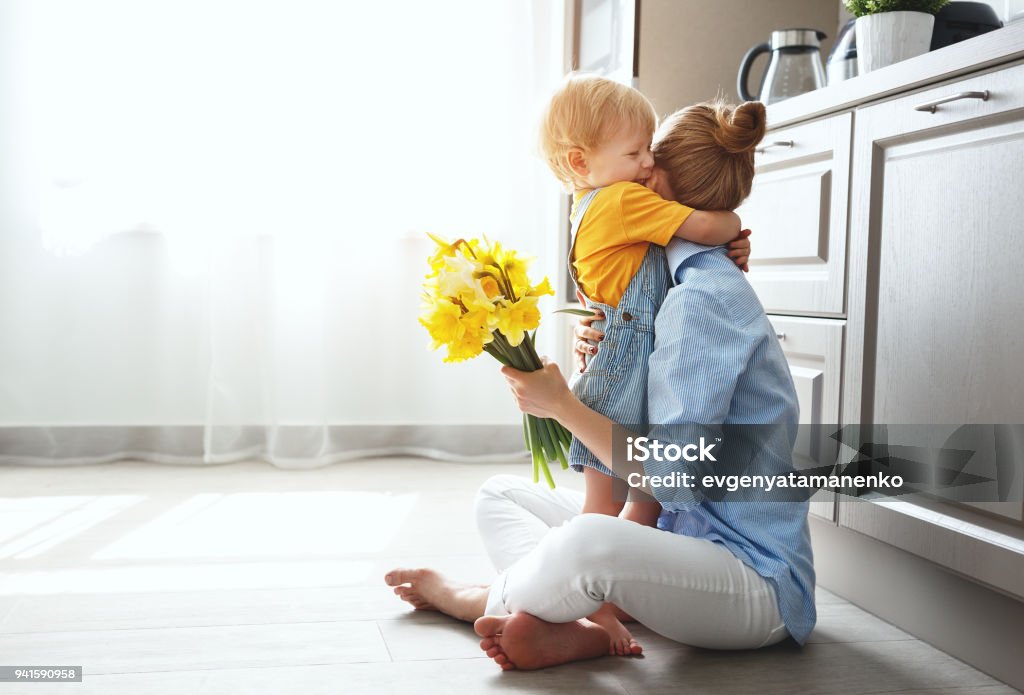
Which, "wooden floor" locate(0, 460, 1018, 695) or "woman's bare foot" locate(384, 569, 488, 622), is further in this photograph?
"woman's bare foot" locate(384, 569, 488, 622)

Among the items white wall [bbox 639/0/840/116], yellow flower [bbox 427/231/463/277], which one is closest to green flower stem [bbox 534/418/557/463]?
yellow flower [bbox 427/231/463/277]

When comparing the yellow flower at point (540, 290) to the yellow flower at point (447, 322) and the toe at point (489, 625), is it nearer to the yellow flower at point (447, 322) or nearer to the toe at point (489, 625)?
the yellow flower at point (447, 322)

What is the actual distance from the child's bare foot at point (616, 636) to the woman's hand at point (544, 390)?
0.30 m

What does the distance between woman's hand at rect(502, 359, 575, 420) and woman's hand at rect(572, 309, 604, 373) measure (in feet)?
0.32

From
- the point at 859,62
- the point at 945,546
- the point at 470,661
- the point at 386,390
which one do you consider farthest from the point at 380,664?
the point at 386,390

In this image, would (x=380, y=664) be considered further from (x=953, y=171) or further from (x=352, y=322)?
(x=352, y=322)

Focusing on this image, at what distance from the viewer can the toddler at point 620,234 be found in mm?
1329

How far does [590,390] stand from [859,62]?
0.80 m

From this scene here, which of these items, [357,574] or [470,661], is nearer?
[470,661]

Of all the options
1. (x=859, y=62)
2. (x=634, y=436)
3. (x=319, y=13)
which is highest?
(x=319, y=13)

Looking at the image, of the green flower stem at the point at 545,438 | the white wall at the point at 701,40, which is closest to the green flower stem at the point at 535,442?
the green flower stem at the point at 545,438

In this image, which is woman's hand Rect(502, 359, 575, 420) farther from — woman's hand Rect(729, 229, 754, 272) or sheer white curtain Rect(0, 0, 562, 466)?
sheer white curtain Rect(0, 0, 562, 466)

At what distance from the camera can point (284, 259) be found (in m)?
2.70

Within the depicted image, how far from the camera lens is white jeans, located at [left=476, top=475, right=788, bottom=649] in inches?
48.0
